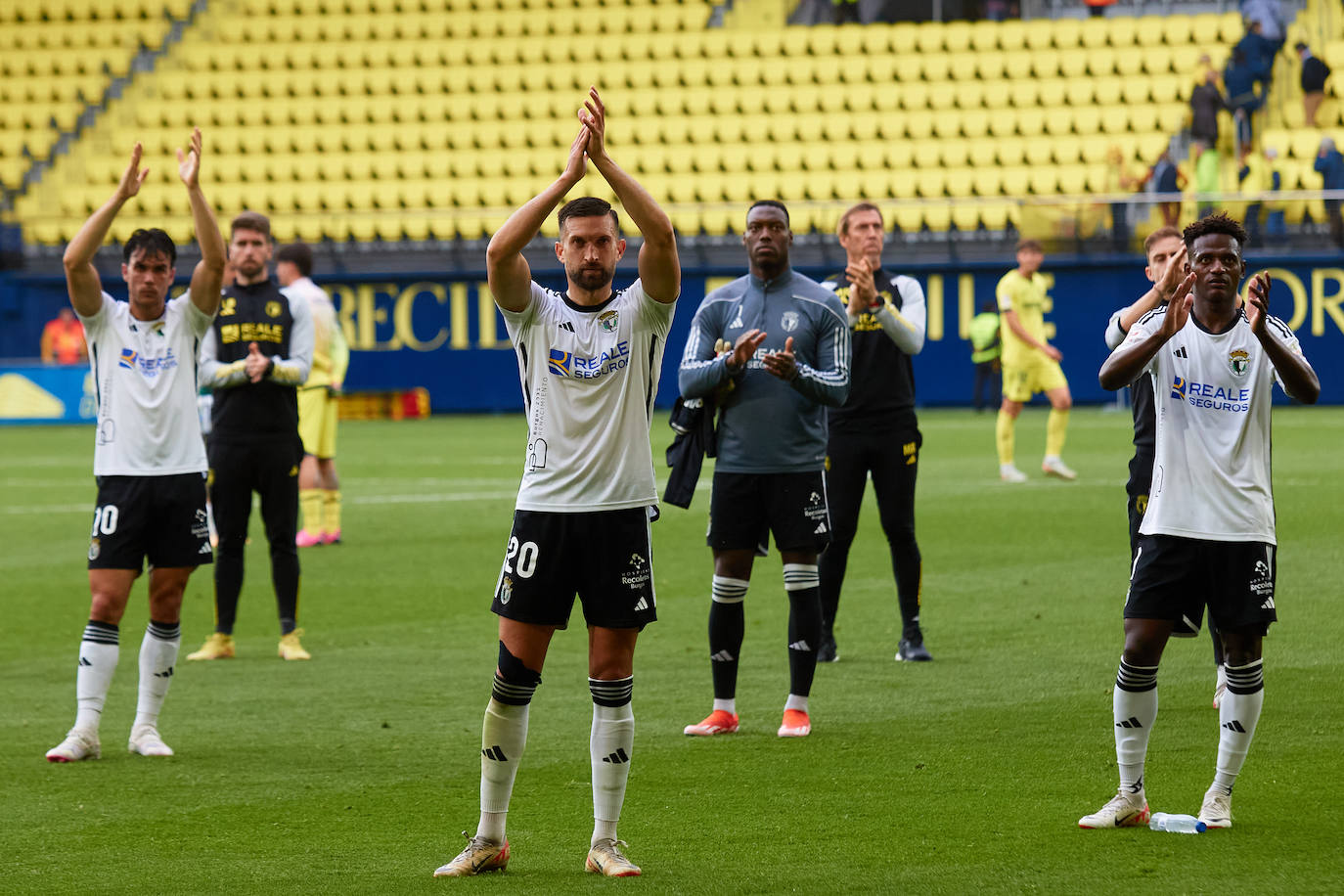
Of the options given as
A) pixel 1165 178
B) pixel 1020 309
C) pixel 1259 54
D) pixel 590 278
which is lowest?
pixel 1020 309

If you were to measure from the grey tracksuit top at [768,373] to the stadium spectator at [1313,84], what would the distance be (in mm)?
23470

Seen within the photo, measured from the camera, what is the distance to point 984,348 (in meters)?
26.6

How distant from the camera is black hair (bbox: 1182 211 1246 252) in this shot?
5.57 m

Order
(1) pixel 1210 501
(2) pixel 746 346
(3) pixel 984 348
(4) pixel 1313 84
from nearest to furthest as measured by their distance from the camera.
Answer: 1. (1) pixel 1210 501
2. (2) pixel 746 346
3. (3) pixel 984 348
4. (4) pixel 1313 84

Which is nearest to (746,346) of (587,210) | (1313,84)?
(587,210)

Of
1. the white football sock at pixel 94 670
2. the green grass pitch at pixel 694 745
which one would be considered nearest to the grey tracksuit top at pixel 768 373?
the green grass pitch at pixel 694 745

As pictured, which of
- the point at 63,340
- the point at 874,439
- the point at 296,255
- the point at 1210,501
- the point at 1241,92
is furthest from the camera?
the point at 63,340

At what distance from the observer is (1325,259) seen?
2591 cm

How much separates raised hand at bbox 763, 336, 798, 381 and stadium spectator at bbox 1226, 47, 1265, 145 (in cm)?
2285

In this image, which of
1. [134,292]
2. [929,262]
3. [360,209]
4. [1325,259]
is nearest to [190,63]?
[360,209]

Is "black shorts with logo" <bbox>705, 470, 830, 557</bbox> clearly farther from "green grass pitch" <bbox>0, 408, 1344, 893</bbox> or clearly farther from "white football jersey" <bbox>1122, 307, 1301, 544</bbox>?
"white football jersey" <bbox>1122, 307, 1301, 544</bbox>

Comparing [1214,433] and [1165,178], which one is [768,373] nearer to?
[1214,433]

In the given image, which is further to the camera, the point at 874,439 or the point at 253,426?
the point at 253,426

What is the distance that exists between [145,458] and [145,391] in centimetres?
26
